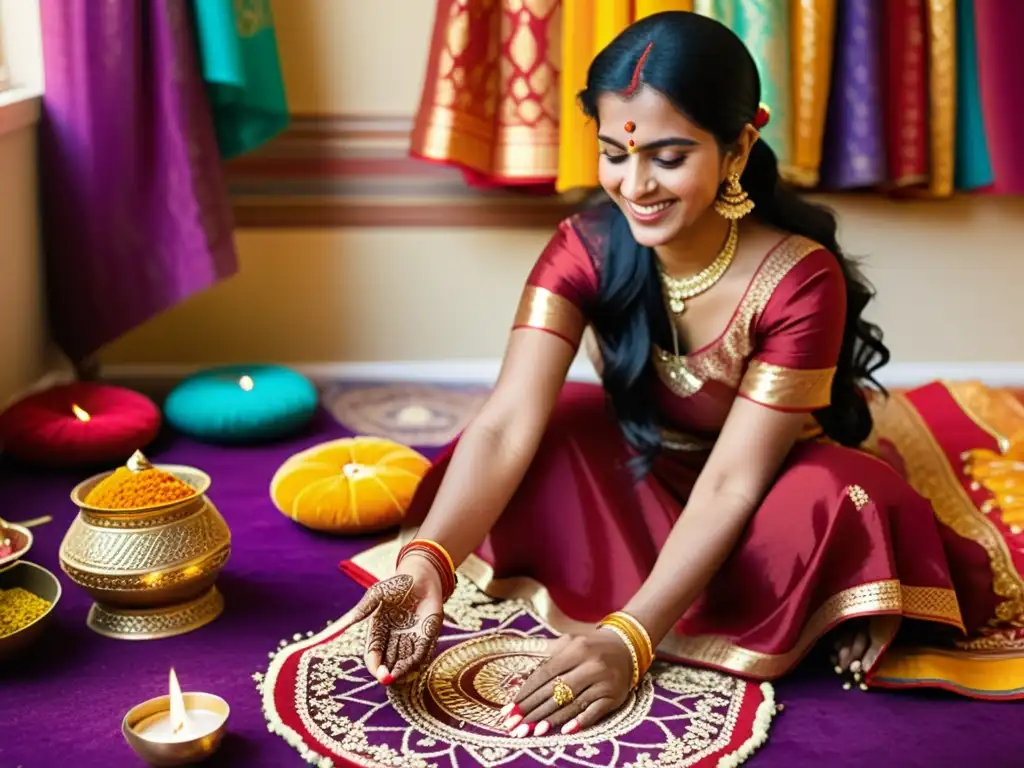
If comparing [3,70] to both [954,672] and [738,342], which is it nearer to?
[738,342]

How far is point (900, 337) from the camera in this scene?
3637mm

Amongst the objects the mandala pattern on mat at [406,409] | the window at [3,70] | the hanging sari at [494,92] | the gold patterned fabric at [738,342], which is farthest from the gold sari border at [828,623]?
the window at [3,70]

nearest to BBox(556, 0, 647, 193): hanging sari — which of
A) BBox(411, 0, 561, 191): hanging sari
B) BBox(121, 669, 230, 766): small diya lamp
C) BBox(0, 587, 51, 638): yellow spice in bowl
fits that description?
BBox(411, 0, 561, 191): hanging sari

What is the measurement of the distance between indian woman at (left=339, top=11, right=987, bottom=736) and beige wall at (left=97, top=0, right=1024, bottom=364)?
123cm

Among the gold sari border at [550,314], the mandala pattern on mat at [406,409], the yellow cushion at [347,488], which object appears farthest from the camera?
the mandala pattern on mat at [406,409]

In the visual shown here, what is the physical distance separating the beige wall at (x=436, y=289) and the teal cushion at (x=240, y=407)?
407 mm

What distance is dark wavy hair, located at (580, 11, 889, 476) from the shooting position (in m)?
1.89

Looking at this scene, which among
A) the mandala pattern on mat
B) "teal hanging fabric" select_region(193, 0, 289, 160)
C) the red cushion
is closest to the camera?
the red cushion

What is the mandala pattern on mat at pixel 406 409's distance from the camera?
10.5ft

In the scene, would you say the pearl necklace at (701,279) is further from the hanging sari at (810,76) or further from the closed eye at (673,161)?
the hanging sari at (810,76)

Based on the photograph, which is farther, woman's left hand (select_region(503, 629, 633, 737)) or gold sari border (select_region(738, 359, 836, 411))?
gold sari border (select_region(738, 359, 836, 411))

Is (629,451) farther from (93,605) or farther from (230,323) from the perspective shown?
(230,323)

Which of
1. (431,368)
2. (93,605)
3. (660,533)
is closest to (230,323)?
(431,368)

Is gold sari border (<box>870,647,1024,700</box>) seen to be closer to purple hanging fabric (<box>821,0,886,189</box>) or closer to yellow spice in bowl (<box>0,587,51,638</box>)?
yellow spice in bowl (<box>0,587,51,638</box>)
